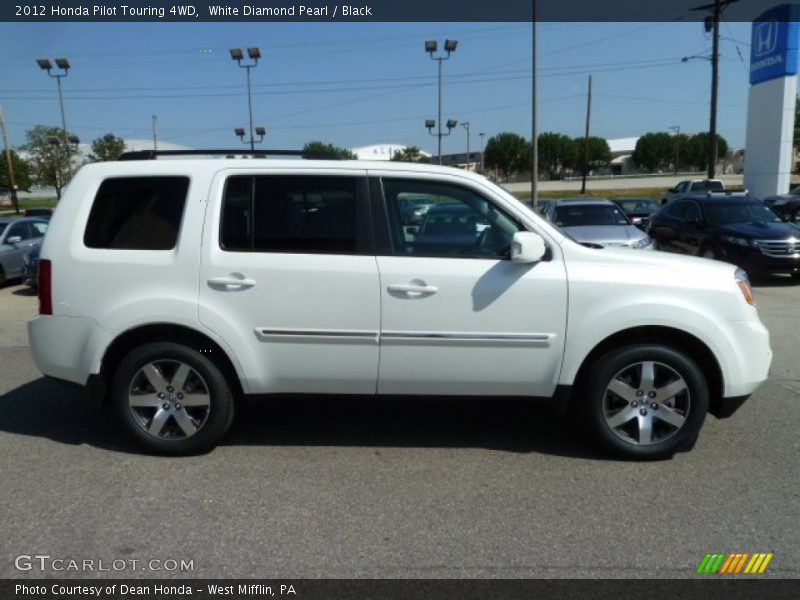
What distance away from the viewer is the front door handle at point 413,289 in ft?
13.6

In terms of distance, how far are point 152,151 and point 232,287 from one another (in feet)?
4.08

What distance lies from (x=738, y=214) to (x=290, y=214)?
1170 centimetres

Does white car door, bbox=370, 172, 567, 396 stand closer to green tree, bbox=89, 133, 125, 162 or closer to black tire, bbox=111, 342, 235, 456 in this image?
black tire, bbox=111, 342, 235, 456

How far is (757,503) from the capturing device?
3.76m

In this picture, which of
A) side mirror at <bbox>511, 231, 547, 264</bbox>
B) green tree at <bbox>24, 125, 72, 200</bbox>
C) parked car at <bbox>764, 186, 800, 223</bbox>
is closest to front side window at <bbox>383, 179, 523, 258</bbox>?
side mirror at <bbox>511, 231, 547, 264</bbox>

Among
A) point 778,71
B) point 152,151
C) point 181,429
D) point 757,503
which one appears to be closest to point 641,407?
point 757,503

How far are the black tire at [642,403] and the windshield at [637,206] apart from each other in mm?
18968

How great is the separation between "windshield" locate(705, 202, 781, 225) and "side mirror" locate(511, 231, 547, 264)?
10.6 metres

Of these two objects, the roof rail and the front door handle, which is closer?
the front door handle

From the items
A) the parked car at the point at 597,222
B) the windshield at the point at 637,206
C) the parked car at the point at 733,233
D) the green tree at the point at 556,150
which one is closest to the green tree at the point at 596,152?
the green tree at the point at 556,150

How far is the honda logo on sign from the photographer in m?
29.7

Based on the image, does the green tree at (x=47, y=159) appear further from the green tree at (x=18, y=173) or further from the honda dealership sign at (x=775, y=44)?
the honda dealership sign at (x=775, y=44)
